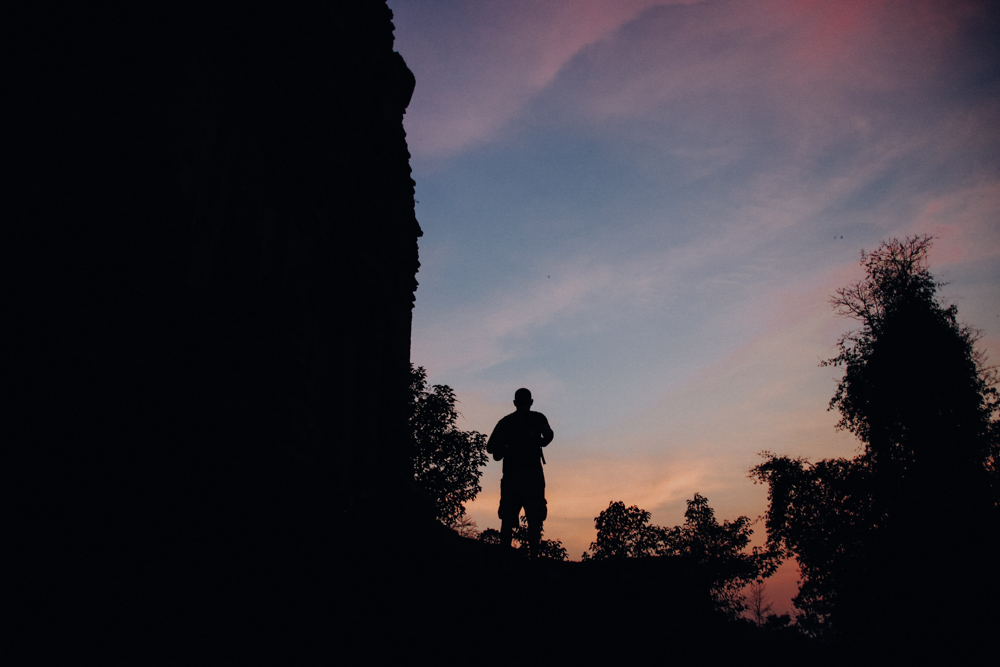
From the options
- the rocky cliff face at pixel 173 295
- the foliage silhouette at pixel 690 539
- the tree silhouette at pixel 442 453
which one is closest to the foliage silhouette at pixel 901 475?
the foliage silhouette at pixel 690 539

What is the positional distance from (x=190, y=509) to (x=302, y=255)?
273cm

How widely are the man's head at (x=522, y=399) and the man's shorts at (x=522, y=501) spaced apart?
1005 millimetres

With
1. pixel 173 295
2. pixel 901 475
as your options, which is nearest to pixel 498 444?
pixel 173 295

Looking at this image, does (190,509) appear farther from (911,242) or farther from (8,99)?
(911,242)

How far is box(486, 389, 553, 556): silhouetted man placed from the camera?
6855 millimetres

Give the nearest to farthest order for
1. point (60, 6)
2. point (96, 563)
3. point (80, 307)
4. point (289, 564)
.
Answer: point (96, 563)
point (80, 307)
point (289, 564)
point (60, 6)

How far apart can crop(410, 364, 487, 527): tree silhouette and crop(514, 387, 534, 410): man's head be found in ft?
46.9

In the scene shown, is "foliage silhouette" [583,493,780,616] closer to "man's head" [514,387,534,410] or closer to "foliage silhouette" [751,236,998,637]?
"foliage silhouette" [751,236,998,637]

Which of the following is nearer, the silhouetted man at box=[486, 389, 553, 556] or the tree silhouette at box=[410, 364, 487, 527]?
the silhouetted man at box=[486, 389, 553, 556]

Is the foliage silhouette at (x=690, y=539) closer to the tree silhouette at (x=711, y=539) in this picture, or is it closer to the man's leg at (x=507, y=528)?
the tree silhouette at (x=711, y=539)

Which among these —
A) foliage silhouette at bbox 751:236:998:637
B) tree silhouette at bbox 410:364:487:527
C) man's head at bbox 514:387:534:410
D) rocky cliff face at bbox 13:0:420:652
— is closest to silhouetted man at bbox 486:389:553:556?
man's head at bbox 514:387:534:410

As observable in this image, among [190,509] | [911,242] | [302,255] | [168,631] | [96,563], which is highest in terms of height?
[911,242]

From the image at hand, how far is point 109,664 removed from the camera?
1729mm

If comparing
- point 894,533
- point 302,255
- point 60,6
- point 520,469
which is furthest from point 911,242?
point 60,6
